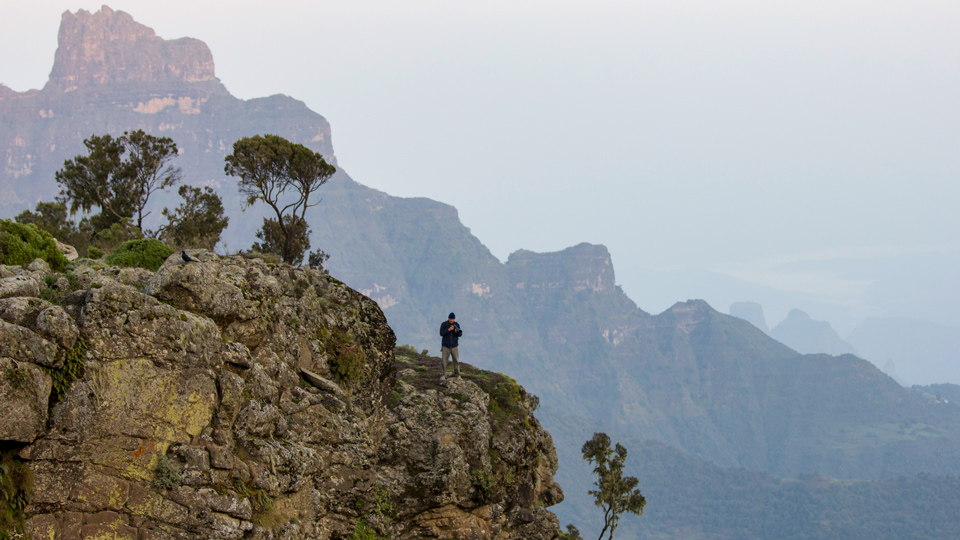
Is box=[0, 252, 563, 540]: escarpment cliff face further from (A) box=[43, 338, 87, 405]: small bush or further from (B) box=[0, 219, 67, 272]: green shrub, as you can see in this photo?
(B) box=[0, 219, 67, 272]: green shrub

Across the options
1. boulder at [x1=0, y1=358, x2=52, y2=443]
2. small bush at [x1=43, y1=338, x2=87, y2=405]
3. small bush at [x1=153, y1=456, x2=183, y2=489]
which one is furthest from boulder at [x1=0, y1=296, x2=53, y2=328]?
small bush at [x1=153, y1=456, x2=183, y2=489]

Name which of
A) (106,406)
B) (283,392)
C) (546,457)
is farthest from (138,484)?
(546,457)

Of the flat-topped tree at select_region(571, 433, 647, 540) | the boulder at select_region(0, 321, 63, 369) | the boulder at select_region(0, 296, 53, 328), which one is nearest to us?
A: the boulder at select_region(0, 321, 63, 369)

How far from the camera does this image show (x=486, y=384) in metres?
28.7

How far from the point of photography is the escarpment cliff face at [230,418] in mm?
13281

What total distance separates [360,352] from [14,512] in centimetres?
1162

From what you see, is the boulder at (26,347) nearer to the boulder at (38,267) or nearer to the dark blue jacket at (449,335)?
the boulder at (38,267)

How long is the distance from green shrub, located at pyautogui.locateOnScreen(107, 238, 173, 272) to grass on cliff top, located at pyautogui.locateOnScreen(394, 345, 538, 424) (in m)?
11.0

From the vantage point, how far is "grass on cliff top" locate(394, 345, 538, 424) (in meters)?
27.3

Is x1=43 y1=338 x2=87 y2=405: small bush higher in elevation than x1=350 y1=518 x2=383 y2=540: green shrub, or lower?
higher

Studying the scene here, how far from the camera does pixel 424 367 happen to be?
97.2ft

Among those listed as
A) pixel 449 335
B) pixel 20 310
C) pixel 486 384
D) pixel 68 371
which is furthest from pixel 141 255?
pixel 486 384

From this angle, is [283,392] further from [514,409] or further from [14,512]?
[514,409]

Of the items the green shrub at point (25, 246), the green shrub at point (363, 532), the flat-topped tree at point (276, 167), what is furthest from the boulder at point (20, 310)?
the flat-topped tree at point (276, 167)
